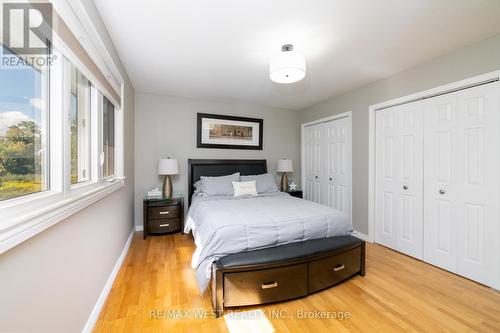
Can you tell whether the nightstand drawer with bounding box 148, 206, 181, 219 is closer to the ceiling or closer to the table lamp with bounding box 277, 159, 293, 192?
the ceiling

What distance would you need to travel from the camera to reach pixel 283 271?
5.72 feet

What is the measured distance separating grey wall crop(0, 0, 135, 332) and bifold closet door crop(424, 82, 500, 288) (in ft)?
11.2

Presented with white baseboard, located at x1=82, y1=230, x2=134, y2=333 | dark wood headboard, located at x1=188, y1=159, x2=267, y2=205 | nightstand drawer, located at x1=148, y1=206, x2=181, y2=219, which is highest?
dark wood headboard, located at x1=188, y1=159, x2=267, y2=205

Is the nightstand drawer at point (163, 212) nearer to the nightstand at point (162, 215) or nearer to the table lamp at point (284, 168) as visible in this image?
the nightstand at point (162, 215)

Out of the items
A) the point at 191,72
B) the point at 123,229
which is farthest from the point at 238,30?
the point at 123,229

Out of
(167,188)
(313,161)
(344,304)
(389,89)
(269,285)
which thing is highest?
(389,89)

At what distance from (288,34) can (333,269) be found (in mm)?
2246

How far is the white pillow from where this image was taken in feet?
10.9

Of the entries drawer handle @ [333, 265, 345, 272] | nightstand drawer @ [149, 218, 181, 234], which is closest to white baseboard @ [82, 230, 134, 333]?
nightstand drawer @ [149, 218, 181, 234]

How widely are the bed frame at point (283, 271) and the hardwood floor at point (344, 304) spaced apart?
0.10 metres

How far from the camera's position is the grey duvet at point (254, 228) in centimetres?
179

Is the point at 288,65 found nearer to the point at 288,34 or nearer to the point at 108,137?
the point at 288,34

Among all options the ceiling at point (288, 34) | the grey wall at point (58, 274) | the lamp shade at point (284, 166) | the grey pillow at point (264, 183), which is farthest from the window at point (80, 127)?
the lamp shade at point (284, 166)

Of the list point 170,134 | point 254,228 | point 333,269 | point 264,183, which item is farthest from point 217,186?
point 333,269
